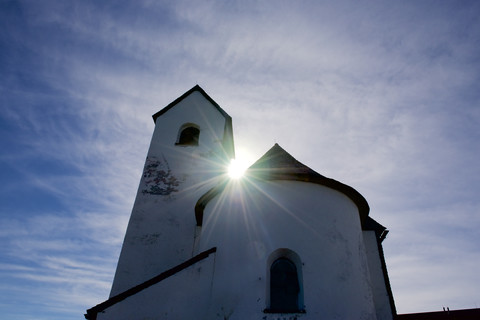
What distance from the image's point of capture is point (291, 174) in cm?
809

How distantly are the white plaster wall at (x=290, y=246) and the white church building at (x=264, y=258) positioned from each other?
0.02 metres

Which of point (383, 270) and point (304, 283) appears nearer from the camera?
point (304, 283)

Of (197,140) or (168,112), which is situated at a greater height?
(168,112)

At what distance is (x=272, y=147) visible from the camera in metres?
10.8

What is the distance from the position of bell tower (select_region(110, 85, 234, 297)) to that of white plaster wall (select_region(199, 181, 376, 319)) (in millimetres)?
2583

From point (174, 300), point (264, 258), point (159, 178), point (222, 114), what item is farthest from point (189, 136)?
A: point (264, 258)

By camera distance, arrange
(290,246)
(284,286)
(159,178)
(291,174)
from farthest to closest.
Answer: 1. (159,178)
2. (291,174)
3. (290,246)
4. (284,286)

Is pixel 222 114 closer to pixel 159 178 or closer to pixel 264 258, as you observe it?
pixel 159 178

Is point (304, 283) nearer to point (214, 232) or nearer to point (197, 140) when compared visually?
point (214, 232)

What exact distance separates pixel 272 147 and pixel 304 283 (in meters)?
5.16

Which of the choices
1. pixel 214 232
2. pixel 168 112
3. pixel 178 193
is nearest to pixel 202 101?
pixel 168 112

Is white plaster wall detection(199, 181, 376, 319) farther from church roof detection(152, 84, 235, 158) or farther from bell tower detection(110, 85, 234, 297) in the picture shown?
church roof detection(152, 84, 235, 158)

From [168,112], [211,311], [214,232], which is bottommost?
[211,311]

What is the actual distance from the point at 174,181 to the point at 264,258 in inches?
241
